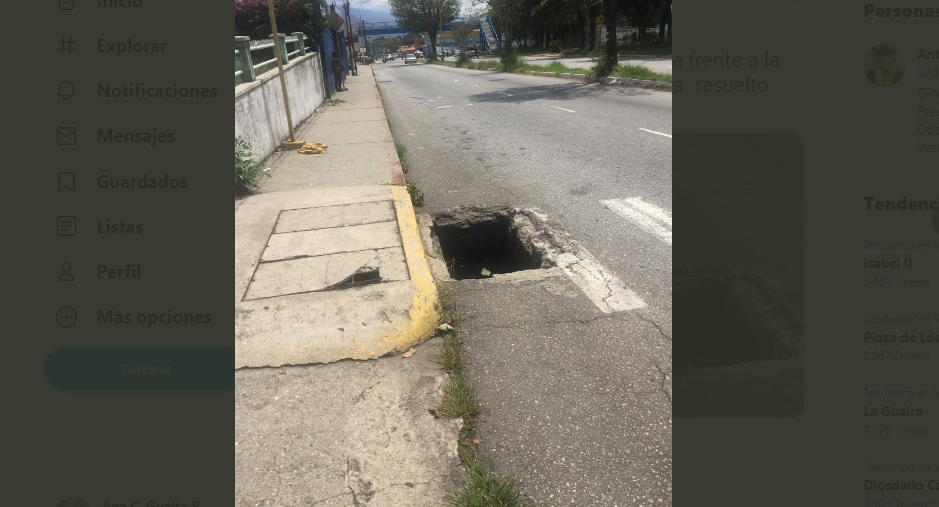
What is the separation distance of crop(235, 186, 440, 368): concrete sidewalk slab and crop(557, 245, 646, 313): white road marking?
986 millimetres

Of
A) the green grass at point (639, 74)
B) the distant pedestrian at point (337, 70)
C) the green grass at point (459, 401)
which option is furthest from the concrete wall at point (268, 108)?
the green grass at point (639, 74)

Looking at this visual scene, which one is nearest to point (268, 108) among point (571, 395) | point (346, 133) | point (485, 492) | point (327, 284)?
point (346, 133)

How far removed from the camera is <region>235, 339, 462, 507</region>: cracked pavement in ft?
7.27

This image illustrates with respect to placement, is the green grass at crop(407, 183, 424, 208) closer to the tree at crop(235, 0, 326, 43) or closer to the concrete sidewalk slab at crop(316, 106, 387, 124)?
the concrete sidewalk slab at crop(316, 106, 387, 124)

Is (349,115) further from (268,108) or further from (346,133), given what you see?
(268,108)

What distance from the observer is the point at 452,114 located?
1415 centimetres

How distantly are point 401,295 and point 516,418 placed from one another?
132 centimetres

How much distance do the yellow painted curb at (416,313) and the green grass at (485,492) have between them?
3.61 ft

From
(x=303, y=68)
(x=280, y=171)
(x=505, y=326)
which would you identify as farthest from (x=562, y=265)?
(x=303, y=68)

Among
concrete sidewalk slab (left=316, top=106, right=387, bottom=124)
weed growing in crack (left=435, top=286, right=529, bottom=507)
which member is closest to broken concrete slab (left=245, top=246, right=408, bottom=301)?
weed growing in crack (left=435, top=286, right=529, bottom=507)

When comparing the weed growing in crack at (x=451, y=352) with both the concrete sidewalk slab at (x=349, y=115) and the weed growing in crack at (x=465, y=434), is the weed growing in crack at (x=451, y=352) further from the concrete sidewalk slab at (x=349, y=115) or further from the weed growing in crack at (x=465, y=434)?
the concrete sidewalk slab at (x=349, y=115)
